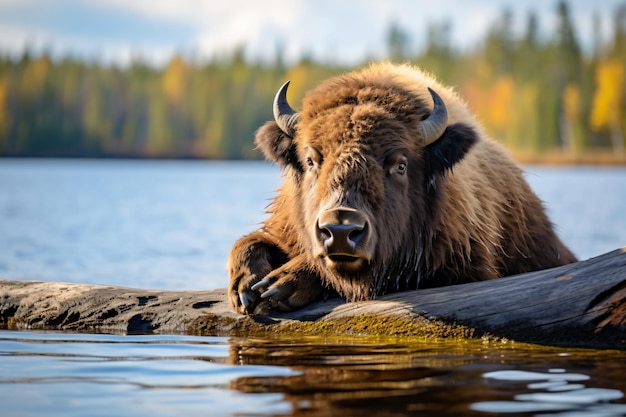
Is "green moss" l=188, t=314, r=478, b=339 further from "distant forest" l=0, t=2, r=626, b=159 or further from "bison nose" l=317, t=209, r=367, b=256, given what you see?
"distant forest" l=0, t=2, r=626, b=159

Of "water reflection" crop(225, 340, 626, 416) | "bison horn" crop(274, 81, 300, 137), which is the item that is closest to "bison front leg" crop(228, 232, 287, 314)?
"water reflection" crop(225, 340, 626, 416)

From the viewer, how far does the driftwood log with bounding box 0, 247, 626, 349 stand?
7.08 metres

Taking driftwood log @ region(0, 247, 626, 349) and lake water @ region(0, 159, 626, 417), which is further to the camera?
driftwood log @ region(0, 247, 626, 349)

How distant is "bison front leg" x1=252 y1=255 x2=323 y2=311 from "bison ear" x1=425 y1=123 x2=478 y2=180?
1.28 meters

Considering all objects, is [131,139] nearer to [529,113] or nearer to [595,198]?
[529,113]

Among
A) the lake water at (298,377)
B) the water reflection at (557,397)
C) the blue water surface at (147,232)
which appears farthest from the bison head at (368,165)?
the water reflection at (557,397)

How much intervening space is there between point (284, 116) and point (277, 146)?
259mm

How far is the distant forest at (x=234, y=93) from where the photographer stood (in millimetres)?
102875

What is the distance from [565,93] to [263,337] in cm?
10158

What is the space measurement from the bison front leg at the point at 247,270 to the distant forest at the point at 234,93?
90867mm

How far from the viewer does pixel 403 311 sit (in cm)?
784

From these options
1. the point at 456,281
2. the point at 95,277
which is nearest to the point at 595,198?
the point at 95,277

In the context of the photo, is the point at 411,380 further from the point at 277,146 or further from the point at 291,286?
the point at 277,146

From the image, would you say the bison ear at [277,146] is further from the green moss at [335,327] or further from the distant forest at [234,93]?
the distant forest at [234,93]
